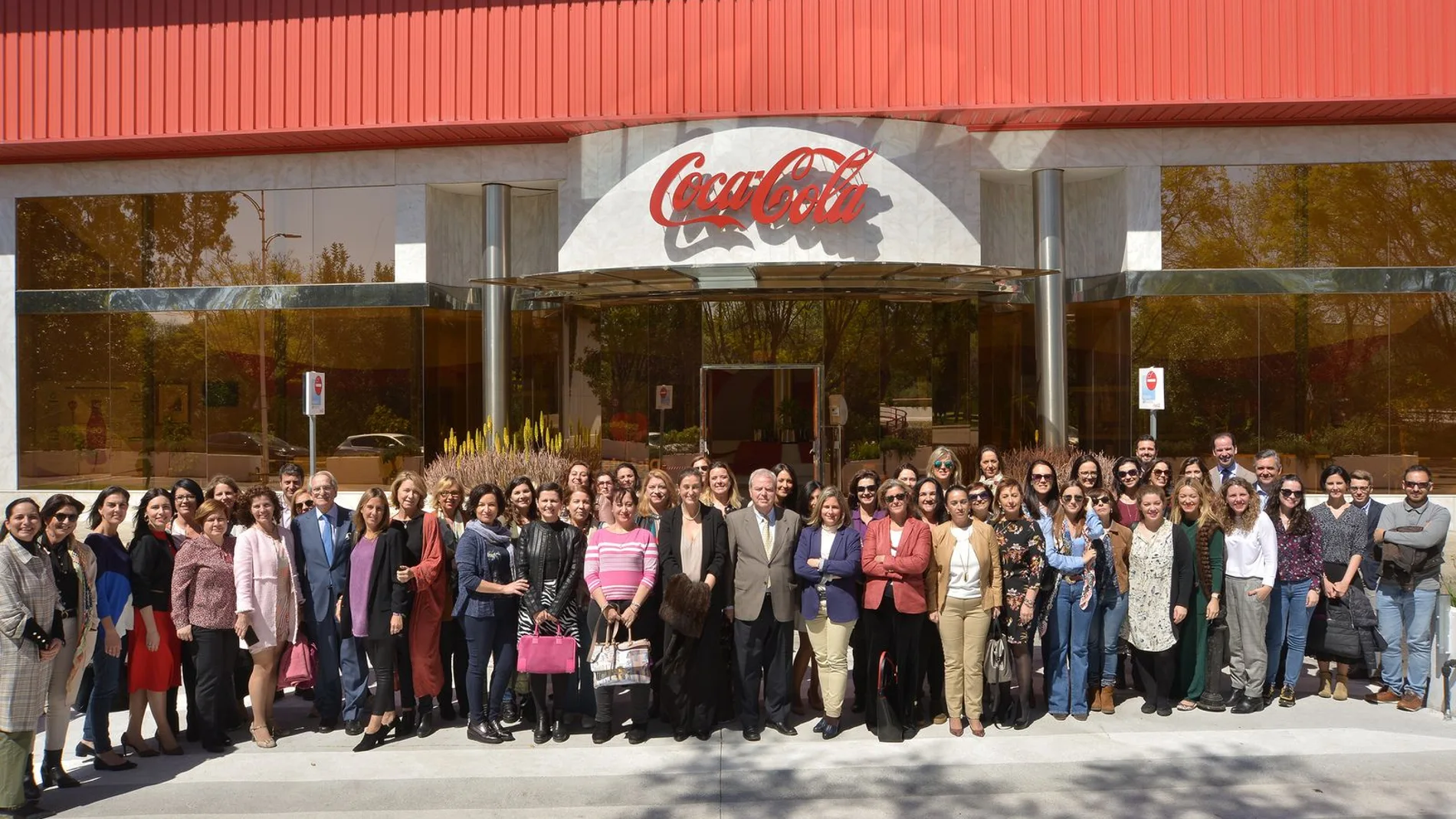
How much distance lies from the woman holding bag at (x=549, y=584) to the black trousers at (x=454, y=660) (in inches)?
22.3

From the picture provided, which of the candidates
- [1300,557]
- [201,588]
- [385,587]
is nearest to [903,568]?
[1300,557]

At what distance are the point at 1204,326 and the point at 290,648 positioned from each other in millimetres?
14176

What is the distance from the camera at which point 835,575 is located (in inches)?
292

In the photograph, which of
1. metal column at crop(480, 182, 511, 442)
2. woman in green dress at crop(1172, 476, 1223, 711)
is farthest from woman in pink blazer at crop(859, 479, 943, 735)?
metal column at crop(480, 182, 511, 442)

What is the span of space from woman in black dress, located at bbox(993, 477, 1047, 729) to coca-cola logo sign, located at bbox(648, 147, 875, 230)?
844 centimetres

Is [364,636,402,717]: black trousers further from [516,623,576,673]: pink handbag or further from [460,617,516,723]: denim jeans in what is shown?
[516,623,576,673]: pink handbag

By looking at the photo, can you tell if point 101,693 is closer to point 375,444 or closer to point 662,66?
point 375,444

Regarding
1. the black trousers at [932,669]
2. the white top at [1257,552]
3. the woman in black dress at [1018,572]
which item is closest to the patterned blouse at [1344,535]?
the white top at [1257,552]

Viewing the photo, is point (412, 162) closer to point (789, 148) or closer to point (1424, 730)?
point (789, 148)

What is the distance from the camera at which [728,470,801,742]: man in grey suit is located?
7562 millimetres

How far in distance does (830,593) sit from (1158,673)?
105 inches

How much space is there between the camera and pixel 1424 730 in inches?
295

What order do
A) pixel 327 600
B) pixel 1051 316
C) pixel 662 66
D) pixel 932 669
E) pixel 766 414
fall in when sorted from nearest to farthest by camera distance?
pixel 327 600
pixel 932 669
pixel 662 66
pixel 1051 316
pixel 766 414

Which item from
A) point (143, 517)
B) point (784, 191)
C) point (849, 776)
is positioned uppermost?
point (784, 191)
